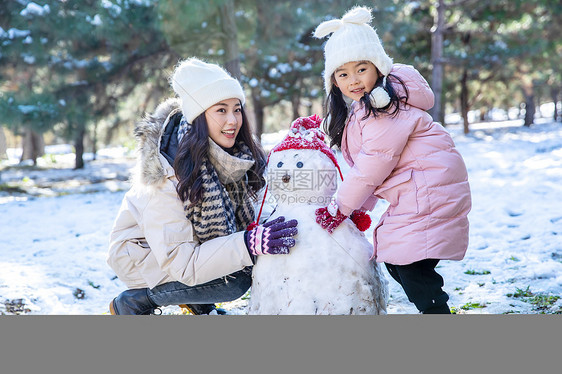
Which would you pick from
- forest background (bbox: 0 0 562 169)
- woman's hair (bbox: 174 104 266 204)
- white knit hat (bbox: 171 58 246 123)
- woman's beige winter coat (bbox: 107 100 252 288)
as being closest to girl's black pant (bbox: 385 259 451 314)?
woman's beige winter coat (bbox: 107 100 252 288)

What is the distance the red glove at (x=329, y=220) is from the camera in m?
2.14

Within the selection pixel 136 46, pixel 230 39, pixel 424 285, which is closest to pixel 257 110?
pixel 136 46

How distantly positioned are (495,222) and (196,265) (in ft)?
10.6

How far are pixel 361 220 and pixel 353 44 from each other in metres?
0.82

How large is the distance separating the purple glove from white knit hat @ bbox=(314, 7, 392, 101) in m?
0.77

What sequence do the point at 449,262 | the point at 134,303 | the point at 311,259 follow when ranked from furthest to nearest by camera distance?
1. the point at 449,262
2. the point at 134,303
3. the point at 311,259

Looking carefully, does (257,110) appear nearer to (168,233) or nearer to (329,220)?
(168,233)

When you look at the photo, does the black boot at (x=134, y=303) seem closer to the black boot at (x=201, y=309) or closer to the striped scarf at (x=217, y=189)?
the black boot at (x=201, y=309)

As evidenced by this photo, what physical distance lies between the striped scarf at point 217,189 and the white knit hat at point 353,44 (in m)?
0.61

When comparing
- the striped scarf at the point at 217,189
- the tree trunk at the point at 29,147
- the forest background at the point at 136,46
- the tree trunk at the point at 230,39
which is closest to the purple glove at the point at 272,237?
the striped scarf at the point at 217,189

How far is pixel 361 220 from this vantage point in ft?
7.55

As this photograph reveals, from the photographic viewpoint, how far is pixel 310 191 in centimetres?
229

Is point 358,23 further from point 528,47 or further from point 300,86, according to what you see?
point 528,47

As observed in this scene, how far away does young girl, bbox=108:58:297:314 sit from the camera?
2.22 metres
